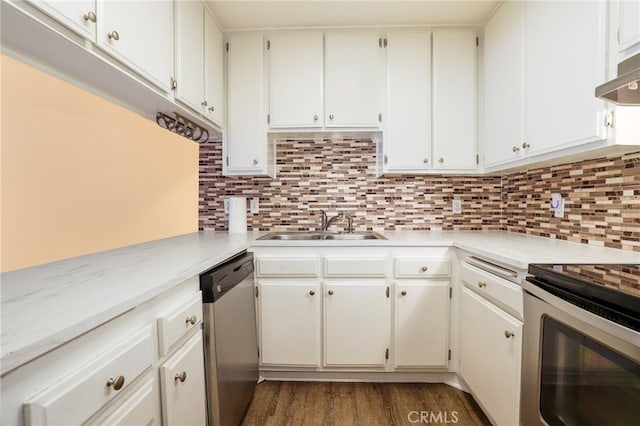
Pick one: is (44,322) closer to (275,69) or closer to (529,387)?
(529,387)

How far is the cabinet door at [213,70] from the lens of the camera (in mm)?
1830

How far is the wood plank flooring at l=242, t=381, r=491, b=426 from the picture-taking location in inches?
61.1

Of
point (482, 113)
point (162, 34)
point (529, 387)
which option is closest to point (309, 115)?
point (162, 34)

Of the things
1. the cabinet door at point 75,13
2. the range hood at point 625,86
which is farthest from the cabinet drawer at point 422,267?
the cabinet door at point 75,13

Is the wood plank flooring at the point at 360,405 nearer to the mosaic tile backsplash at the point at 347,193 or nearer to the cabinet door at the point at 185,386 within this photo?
the cabinet door at the point at 185,386

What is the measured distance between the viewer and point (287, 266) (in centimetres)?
182

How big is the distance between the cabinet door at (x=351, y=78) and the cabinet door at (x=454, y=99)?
442 mm

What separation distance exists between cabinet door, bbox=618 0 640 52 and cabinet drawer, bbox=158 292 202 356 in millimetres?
1830

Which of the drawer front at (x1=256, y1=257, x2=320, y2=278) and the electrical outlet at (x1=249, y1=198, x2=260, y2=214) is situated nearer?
the drawer front at (x1=256, y1=257, x2=320, y2=278)

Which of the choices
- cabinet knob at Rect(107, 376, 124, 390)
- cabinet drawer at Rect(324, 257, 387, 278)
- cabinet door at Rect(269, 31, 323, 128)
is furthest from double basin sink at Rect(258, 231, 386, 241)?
cabinet knob at Rect(107, 376, 124, 390)

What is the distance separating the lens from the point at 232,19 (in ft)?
6.55

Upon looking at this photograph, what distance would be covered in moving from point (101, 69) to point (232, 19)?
3.93 ft

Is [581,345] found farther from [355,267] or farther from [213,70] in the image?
[213,70]

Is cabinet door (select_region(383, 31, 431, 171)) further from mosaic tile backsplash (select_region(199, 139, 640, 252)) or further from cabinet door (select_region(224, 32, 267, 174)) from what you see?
cabinet door (select_region(224, 32, 267, 174))
